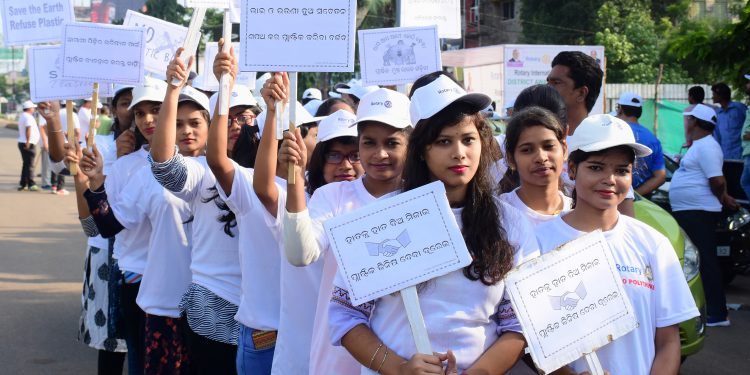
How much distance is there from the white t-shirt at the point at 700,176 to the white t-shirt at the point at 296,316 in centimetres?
595

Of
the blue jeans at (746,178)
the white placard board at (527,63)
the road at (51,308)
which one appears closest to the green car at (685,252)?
the road at (51,308)

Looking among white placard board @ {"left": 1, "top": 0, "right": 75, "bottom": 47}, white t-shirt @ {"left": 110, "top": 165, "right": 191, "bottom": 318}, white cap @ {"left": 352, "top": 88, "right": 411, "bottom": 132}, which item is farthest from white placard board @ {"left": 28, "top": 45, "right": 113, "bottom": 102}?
white cap @ {"left": 352, "top": 88, "right": 411, "bottom": 132}

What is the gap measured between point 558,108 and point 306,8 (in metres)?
1.61

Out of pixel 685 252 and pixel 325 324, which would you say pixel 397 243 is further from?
pixel 685 252

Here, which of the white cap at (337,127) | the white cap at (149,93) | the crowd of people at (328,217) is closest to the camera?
the crowd of people at (328,217)

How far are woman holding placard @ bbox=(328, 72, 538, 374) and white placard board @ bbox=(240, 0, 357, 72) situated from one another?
0.58m

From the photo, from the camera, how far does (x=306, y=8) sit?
152 inches

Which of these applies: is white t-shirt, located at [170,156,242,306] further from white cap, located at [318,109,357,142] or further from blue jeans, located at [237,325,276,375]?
white cap, located at [318,109,357,142]

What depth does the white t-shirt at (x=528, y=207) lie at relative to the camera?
4.02m

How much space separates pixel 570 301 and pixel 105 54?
383cm

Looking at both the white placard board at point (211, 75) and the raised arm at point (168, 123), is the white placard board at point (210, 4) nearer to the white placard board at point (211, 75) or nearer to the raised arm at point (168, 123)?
the raised arm at point (168, 123)

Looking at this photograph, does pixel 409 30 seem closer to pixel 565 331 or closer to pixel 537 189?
Answer: pixel 537 189

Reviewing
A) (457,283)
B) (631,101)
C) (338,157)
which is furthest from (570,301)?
(631,101)

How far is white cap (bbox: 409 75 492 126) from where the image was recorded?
3318 mm
